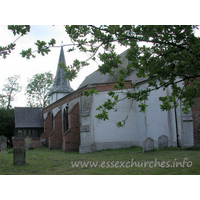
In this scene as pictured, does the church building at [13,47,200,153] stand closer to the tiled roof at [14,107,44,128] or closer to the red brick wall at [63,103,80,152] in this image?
the red brick wall at [63,103,80,152]

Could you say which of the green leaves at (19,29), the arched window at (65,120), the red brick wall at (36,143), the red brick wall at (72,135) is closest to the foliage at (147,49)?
the green leaves at (19,29)

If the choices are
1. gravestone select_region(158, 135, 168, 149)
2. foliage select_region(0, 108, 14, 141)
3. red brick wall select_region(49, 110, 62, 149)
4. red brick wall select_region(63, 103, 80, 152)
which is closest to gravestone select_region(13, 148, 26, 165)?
red brick wall select_region(63, 103, 80, 152)

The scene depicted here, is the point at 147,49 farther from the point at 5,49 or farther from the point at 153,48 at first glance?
the point at 5,49

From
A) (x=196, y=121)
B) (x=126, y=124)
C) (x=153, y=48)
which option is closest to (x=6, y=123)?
(x=126, y=124)

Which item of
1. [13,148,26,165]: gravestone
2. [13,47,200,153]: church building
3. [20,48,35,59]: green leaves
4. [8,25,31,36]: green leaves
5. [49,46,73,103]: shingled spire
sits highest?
[49,46,73,103]: shingled spire

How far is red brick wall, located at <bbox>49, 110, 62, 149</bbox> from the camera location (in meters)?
26.8

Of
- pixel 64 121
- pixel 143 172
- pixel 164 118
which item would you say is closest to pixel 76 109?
pixel 64 121

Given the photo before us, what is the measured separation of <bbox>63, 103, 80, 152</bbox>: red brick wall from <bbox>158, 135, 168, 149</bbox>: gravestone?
7.97m

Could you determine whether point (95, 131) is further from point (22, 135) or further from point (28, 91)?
point (28, 91)

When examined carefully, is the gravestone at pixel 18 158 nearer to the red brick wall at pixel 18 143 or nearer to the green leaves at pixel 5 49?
the green leaves at pixel 5 49

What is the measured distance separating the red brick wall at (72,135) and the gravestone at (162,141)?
26.2 feet

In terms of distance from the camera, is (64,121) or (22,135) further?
(22,135)
